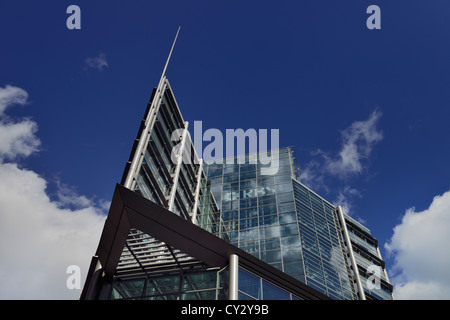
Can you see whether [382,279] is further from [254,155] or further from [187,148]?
[187,148]

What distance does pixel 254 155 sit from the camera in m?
49.6

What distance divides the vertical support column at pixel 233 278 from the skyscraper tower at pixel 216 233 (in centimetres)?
4

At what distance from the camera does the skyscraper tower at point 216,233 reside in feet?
52.7

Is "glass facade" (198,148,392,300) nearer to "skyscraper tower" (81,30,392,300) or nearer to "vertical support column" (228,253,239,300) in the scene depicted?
"skyscraper tower" (81,30,392,300)

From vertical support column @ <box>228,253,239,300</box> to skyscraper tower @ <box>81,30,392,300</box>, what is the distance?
0.14 ft

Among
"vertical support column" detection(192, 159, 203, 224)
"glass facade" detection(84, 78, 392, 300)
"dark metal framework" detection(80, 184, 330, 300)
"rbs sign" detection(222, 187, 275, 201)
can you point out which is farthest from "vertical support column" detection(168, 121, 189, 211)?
"dark metal framework" detection(80, 184, 330, 300)

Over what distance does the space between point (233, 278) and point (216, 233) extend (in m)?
24.8

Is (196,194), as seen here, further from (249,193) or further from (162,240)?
(162,240)

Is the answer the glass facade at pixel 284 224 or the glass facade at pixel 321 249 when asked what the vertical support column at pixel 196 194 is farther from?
the glass facade at pixel 321 249

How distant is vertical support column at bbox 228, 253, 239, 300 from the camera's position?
1530 cm

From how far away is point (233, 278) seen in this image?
15.8m

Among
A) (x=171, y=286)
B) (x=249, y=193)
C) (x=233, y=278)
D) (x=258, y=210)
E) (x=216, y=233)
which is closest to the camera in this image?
(x=233, y=278)

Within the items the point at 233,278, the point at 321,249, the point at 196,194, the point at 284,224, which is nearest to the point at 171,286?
the point at 233,278
